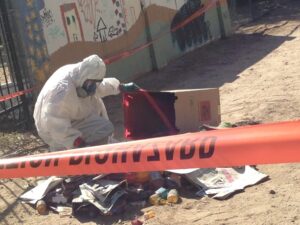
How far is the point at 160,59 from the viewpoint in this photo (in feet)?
35.8

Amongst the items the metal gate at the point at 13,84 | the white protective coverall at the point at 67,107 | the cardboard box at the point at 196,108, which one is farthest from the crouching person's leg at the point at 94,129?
the metal gate at the point at 13,84

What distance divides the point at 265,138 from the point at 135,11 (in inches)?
310

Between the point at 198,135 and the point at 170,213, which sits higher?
the point at 198,135

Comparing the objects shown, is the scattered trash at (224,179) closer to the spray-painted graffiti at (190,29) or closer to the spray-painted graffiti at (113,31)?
the spray-painted graffiti at (113,31)

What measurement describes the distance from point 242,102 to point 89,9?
9.86 ft

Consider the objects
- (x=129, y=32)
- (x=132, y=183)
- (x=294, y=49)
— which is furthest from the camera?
(x=294, y=49)

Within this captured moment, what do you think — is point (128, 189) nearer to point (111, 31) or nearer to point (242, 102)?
point (242, 102)

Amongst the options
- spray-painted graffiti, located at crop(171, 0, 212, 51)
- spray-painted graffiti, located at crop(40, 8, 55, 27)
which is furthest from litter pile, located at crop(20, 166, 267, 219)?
spray-painted graffiti, located at crop(171, 0, 212, 51)

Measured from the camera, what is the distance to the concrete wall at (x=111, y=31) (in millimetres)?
7711

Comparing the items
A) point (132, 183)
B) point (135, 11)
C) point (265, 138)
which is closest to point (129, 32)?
point (135, 11)

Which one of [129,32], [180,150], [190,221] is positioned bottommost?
[190,221]

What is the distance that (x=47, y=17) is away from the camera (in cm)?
801

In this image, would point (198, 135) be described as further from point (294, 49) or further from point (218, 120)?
point (294, 49)

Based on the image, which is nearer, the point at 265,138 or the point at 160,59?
the point at 265,138
